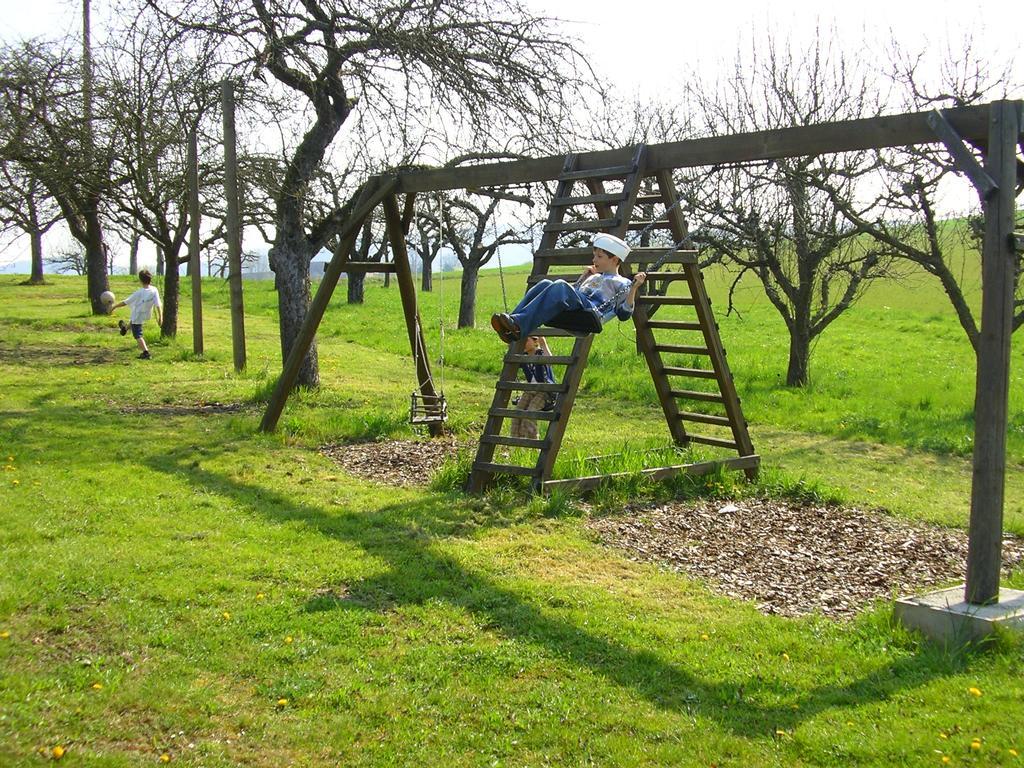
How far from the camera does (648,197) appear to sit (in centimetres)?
873

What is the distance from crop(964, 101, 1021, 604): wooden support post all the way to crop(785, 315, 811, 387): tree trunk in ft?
37.3

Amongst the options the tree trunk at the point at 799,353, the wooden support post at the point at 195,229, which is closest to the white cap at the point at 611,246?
the tree trunk at the point at 799,353

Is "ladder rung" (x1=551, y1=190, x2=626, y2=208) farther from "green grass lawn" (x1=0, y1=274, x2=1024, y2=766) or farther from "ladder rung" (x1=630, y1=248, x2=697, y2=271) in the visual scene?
"green grass lawn" (x1=0, y1=274, x2=1024, y2=766)

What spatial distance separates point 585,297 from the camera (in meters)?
7.04

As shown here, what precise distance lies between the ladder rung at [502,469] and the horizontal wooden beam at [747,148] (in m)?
2.65

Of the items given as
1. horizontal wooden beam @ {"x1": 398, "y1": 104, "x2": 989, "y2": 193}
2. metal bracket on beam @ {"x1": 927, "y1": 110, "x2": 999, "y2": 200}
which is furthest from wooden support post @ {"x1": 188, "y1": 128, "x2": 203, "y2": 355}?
metal bracket on beam @ {"x1": 927, "y1": 110, "x2": 999, "y2": 200}

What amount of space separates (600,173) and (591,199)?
243mm

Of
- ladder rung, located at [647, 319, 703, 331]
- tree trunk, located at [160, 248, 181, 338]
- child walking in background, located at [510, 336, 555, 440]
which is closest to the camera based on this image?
ladder rung, located at [647, 319, 703, 331]

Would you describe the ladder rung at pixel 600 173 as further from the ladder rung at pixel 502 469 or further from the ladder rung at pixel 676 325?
the ladder rung at pixel 502 469

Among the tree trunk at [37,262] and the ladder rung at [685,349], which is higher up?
the tree trunk at [37,262]

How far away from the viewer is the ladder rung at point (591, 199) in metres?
8.23

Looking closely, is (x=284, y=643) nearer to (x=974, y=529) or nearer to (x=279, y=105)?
(x=974, y=529)

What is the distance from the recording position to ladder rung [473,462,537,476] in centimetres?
808

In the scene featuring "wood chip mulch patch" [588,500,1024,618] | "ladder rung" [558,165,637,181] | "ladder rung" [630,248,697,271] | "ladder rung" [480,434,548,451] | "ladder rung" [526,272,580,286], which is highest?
"ladder rung" [558,165,637,181]
